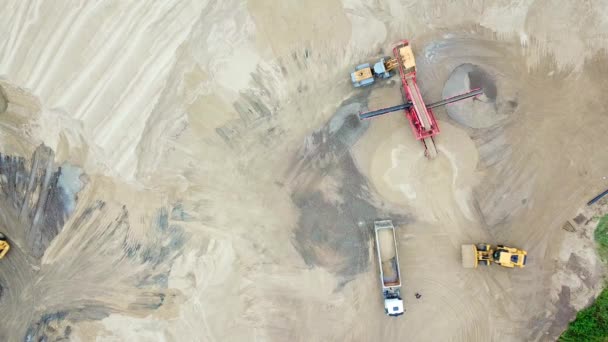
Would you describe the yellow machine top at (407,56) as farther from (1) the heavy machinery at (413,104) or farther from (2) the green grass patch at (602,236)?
(2) the green grass patch at (602,236)

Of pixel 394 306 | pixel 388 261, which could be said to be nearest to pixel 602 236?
pixel 388 261

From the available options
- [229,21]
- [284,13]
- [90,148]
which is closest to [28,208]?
[90,148]

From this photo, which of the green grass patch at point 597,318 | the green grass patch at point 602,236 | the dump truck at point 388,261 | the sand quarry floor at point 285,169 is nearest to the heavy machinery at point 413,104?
the sand quarry floor at point 285,169

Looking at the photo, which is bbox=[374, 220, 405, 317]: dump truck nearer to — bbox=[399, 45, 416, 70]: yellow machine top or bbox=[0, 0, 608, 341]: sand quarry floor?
bbox=[0, 0, 608, 341]: sand quarry floor

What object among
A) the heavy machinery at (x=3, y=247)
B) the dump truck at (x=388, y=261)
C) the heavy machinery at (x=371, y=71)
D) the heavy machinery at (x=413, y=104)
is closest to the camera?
the heavy machinery at (x=413, y=104)

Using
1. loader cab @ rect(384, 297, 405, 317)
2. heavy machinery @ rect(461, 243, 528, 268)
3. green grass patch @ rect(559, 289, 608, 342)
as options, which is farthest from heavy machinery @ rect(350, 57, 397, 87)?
green grass patch @ rect(559, 289, 608, 342)

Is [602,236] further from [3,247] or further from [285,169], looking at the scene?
[3,247]
